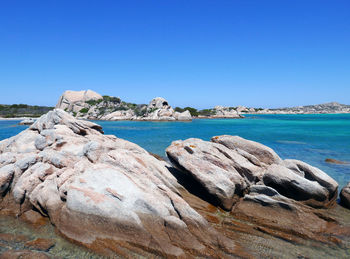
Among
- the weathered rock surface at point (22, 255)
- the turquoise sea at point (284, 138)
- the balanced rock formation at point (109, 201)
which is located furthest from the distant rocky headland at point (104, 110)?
the weathered rock surface at point (22, 255)

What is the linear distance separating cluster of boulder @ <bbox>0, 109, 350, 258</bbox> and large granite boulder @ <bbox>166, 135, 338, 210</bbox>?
0.17ft

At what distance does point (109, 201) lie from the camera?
31.3ft

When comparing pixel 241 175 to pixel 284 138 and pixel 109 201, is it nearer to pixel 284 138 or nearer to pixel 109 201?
pixel 109 201

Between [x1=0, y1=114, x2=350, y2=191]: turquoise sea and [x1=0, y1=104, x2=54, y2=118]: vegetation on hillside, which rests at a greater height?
[x1=0, y1=104, x2=54, y2=118]: vegetation on hillside

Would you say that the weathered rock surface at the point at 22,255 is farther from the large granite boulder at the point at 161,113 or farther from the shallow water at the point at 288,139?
the large granite boulder at the point at 161,113

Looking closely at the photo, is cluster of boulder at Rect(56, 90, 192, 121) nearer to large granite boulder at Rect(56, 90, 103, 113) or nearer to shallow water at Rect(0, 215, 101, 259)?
large granite boulder at Rect(56, 90, 103, 113)

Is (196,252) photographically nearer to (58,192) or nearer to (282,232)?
(282,232)

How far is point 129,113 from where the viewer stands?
122 meters

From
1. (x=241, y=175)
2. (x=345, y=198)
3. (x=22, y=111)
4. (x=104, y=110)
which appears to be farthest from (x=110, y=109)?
(x=345, y=198)

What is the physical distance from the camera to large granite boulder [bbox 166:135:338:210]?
12188 millimetres

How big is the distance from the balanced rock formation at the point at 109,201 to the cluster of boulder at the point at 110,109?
98.8m

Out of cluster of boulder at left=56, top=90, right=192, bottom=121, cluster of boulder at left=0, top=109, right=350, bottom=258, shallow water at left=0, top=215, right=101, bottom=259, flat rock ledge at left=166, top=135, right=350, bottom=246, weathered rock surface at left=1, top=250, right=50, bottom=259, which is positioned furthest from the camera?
cluster of boulder at left=56, top=90, right=192, bottom=121

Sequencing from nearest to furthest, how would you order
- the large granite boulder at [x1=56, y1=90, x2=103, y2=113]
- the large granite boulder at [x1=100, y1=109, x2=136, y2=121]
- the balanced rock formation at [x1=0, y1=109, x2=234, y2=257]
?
the balanced rock formation at [x1=0, y1=109, x2=234, y2=257]
the large granite boulder at [x1=100, y1=109, x2=136, y2=121]
the large granite boulder at [x1=56, y1=90, x2=103, y2=113]

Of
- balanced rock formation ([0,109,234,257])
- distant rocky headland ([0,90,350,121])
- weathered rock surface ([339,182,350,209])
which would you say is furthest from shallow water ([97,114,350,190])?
distant rocky headland ([0,90,350,121])
